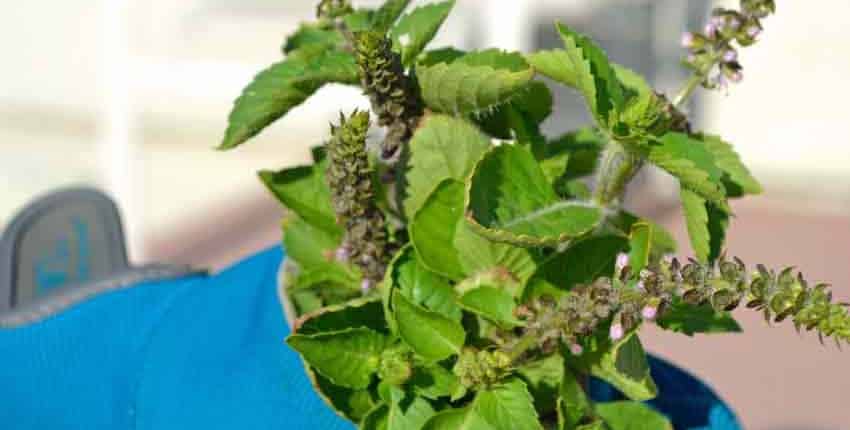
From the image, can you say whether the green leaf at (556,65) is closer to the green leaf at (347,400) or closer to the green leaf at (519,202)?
the green leaf at (519,202)

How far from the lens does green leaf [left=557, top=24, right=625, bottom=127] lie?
1.44 feet

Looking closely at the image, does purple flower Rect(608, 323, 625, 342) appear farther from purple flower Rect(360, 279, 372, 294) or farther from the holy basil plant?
purple flower Rect(360, 279, 372, 294)

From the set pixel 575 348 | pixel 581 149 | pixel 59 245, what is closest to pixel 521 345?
pixel 575 348

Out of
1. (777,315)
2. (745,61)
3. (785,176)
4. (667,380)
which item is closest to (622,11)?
(745,61)

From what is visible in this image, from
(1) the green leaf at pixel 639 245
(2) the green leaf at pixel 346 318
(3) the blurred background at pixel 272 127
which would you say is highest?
(1) the green leaf at pixel 639 245

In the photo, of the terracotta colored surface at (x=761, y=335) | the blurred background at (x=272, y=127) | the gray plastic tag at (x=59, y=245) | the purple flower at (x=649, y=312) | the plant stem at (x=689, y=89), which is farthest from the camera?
the blurred background at (x=272, y=127)

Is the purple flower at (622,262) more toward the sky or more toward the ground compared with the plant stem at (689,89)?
more toward the ground

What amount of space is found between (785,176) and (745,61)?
0.29 metres

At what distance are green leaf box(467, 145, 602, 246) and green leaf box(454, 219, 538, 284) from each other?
19mm

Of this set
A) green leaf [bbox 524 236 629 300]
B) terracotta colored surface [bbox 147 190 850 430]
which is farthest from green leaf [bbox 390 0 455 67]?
terracotta colored surface [bbox 147 190 850 430]

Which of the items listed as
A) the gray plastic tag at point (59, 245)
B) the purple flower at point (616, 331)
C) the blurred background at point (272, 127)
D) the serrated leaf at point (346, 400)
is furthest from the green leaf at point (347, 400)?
the blurred background at point (272, 127)

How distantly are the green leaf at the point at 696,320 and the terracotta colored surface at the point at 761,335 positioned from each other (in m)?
1.39

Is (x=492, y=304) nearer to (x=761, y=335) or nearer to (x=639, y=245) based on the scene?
(x=639, y=245)

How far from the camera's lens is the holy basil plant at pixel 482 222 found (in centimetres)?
44
